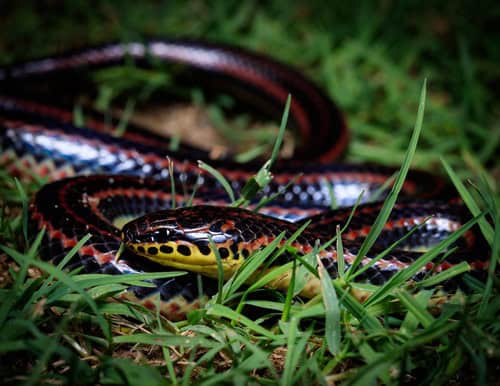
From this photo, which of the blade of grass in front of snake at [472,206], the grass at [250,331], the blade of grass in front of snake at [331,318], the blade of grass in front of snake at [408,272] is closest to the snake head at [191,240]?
the grass at [250,331]

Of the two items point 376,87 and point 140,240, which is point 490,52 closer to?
point 376,87

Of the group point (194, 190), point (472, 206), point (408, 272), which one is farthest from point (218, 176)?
point (472, 206)

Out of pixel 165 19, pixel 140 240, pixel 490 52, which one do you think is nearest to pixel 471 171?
pixel 490 52

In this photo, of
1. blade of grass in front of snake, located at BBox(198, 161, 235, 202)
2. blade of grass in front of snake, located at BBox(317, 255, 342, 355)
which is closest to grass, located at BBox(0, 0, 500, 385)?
blade of grass in front of snake, located at BBox(317, 255, 342, 355)

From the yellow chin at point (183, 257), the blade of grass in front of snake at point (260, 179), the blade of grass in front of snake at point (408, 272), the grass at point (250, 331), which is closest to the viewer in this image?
the grass at point (250, 331)

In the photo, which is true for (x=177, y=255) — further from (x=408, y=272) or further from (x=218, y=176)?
(x=408, y=272)

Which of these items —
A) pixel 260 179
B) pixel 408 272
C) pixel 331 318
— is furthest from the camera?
pixel 260 179

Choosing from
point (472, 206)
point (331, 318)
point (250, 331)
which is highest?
point (472, 206)

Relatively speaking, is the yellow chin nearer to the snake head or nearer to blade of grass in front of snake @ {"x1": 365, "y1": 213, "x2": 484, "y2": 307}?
the snake head

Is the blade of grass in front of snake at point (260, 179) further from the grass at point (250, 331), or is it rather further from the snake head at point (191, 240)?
the snake head at point (191, 240)
